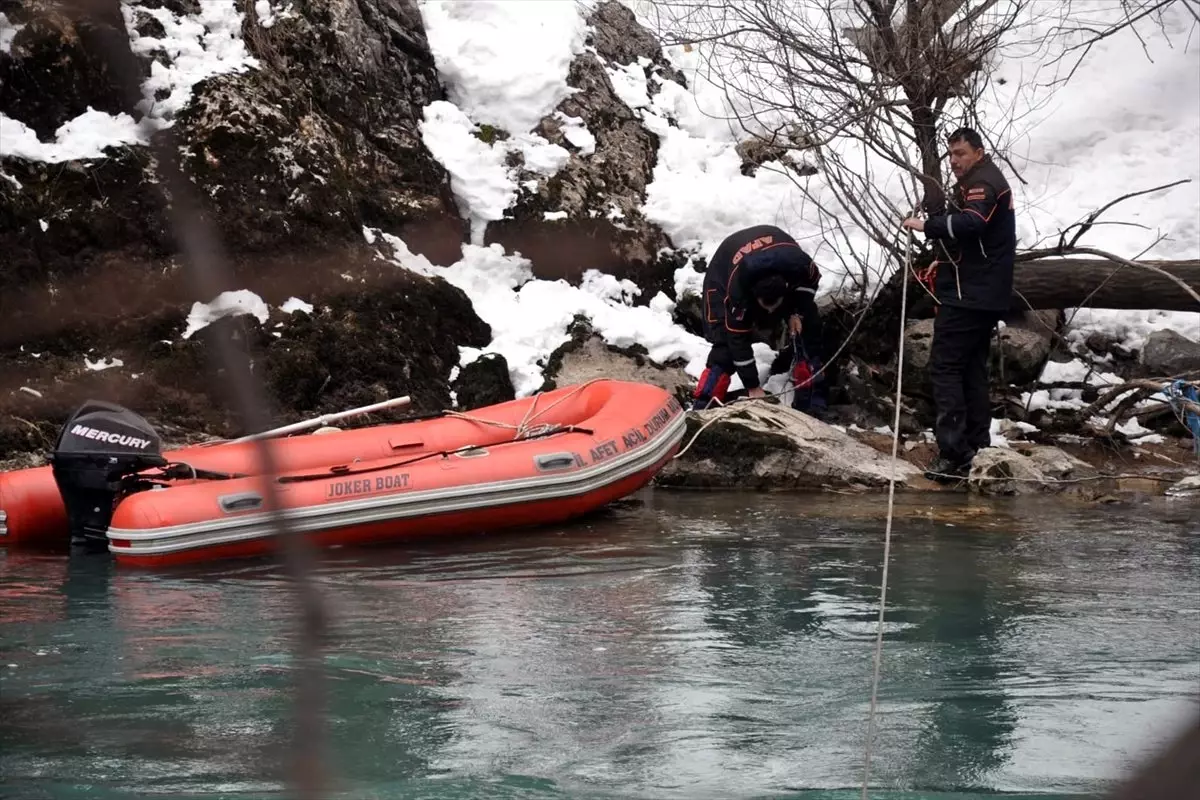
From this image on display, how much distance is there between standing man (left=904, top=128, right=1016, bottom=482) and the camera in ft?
24.3

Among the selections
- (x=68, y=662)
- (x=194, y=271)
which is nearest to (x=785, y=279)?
(x=68, y=662)

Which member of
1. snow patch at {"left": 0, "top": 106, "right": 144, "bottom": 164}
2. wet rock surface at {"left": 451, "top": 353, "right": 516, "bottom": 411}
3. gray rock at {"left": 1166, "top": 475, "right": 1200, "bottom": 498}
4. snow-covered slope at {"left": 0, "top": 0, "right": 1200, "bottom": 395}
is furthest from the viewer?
snow-covered slope at {"left": 0, "top": 0, "right": 1200, "bottom": 395}

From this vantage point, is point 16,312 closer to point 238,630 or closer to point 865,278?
point 238,630

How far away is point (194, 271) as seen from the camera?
757 mm

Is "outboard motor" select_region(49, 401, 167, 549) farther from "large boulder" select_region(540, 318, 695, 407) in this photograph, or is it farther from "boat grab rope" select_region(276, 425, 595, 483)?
"large boulder" select_region(540, 318, 695, 407)

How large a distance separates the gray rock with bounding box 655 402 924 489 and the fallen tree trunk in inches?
65.7

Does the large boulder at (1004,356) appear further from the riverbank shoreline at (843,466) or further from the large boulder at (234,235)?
the large boulder at (234,235)

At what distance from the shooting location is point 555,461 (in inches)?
270

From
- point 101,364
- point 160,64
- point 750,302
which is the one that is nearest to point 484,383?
point 750,302

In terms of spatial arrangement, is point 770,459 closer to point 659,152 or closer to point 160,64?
point 659,152

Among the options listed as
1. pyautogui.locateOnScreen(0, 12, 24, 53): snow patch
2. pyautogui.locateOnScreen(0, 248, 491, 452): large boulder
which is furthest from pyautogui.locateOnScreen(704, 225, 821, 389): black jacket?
pyautogui.locateOnScreen(0, 12, 24, 53): snow patch

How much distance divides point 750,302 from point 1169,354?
324 cm

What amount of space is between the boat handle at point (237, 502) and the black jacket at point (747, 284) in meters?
3.76

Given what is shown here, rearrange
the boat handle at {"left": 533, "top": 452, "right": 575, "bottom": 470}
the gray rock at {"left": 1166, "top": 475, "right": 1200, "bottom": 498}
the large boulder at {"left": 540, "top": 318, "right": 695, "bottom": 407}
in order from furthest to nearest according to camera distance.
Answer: the large boulder at {"left": 540, "top": 318, "right": 695, "bottom": 407}
the gray rock at {"left": 1166, "top": 475, "right": 1200, "bottom": 498}
the boat handle at {"left": 533, "top": 452, "right": 575, "bottom": 470}
